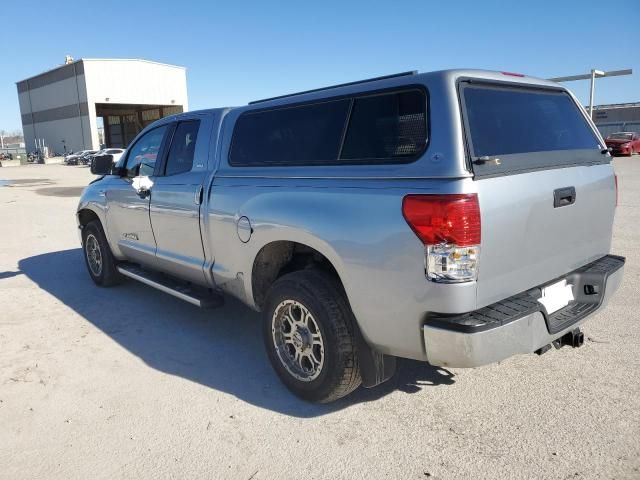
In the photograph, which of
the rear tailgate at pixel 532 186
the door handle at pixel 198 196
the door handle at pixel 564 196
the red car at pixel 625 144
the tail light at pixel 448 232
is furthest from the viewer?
the red car at pixel 625 144

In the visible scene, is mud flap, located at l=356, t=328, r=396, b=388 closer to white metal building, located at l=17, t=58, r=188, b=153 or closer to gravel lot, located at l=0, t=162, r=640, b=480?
gravel lot, located at l=0, t=162, r=640, b=480

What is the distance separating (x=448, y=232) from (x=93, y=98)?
200 feet

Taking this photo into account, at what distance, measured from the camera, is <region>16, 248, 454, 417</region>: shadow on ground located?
336 cm

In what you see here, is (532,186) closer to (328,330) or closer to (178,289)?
(328,330)

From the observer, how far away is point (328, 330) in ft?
9.59

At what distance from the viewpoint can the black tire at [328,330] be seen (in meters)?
2.91

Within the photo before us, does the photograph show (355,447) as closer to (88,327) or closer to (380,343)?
(380,343)

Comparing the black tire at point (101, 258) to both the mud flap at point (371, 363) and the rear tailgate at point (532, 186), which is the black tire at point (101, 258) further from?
the rear tailgate at point (532, 186)

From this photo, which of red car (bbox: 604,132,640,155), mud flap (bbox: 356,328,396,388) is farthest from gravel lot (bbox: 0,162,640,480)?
red car (bbox: 604,132,640,155)

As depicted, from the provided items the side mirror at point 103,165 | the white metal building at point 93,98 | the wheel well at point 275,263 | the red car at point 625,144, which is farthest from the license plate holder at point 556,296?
the white metal building at point 93,98

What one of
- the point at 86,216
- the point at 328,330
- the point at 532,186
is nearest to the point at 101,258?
the point at 86,216

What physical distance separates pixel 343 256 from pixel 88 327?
304 cm

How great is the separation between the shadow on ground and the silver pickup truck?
26 cm

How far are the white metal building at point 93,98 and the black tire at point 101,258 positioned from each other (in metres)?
56.0
